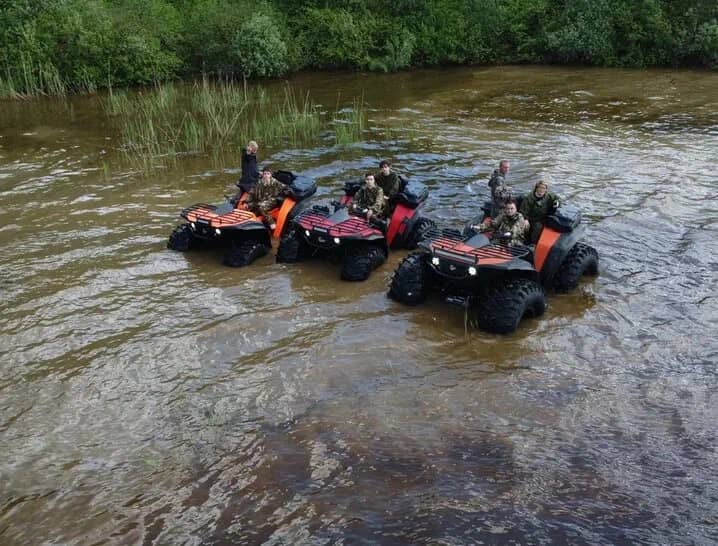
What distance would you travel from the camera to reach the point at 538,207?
340 inches

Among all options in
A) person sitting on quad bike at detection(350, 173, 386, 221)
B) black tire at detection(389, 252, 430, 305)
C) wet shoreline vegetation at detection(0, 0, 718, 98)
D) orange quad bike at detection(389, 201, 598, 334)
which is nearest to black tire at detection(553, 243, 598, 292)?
orange quad bike at detection(389, 201, 598, 334)

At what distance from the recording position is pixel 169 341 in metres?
7.25

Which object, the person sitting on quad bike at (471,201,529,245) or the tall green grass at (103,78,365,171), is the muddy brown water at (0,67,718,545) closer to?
the person sitting on quad bike at (471,201,529,245)

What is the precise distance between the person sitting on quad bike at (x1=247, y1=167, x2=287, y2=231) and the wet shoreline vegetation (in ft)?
43.9

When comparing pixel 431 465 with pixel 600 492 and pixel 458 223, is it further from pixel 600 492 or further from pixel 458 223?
pixel 458 223

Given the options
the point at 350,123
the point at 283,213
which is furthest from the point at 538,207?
the point at 350,123

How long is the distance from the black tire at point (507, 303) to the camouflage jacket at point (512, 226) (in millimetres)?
842

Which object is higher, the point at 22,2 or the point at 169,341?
the point at 22,2

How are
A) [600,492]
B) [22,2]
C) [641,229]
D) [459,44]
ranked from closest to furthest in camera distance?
[600,492] < [641,229] < [22,2] < [459,44]

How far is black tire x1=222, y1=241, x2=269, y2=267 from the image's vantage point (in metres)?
9.09

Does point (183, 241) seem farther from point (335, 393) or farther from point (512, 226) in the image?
point (512, 226)

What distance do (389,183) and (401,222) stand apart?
69cm

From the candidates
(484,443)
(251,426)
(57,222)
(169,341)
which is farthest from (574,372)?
(57,222)

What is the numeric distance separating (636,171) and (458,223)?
14.9ft
